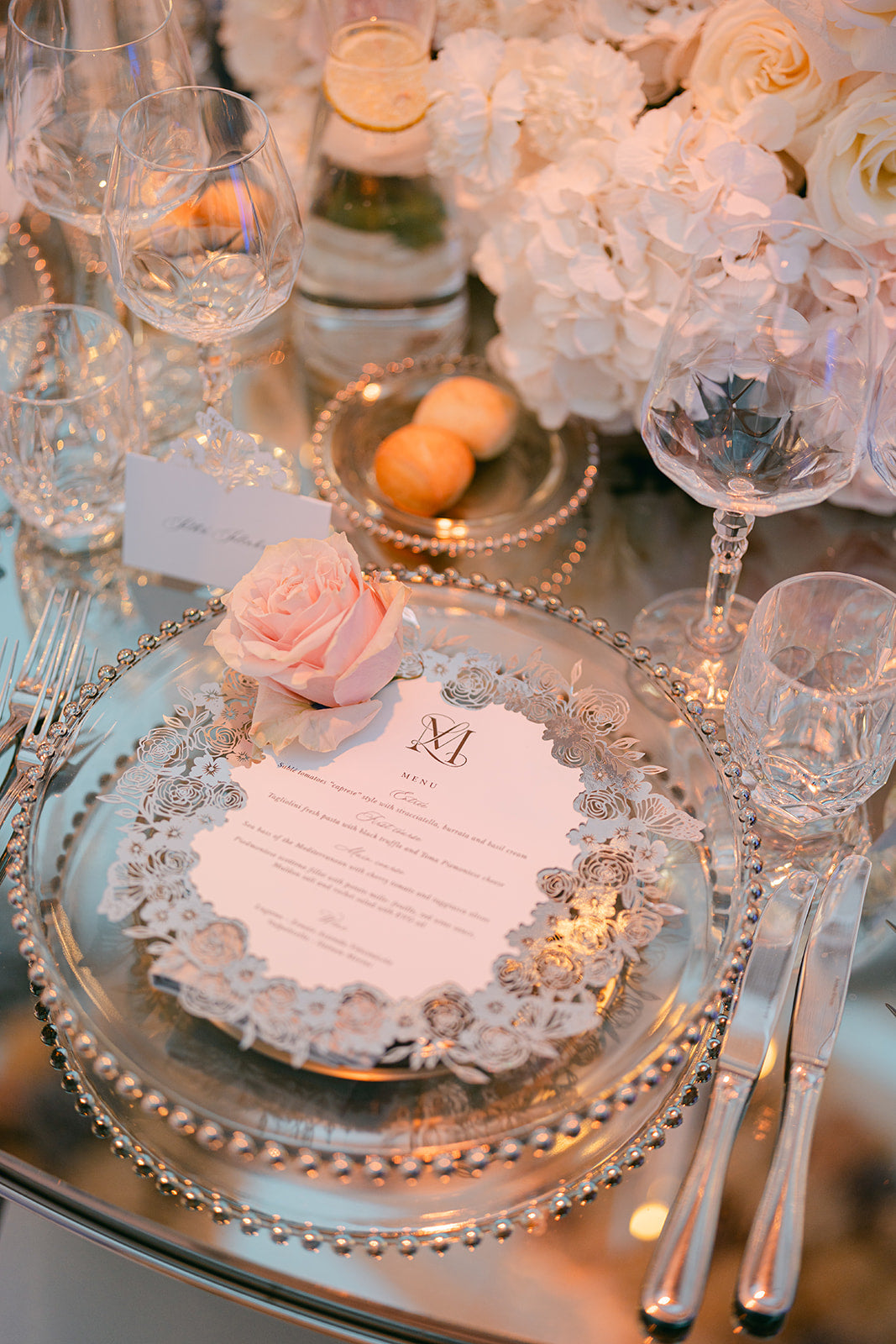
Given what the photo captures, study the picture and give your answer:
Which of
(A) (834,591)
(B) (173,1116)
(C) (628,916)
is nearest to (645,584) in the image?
(A) (834,591)

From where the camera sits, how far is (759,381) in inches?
27.5

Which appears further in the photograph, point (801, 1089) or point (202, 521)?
point (202, 521)

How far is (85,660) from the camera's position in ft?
2.39

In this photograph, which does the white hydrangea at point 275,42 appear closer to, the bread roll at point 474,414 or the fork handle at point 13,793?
the bread roll at point 474,414

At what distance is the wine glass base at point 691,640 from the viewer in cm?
74

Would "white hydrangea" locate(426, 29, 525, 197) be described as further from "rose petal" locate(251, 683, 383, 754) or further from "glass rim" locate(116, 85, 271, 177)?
"rose petal" locate(251, 683, 383, 754)

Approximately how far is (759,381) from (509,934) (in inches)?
15.4

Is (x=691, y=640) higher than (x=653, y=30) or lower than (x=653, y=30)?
lower

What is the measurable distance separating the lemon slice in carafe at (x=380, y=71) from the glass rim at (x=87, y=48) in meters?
0.12

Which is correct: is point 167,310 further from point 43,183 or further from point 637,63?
point 637,63

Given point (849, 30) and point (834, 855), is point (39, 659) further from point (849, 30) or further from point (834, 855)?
point (849, 30)

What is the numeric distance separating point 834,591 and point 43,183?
0.60m

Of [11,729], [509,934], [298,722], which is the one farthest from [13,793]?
[509,934]

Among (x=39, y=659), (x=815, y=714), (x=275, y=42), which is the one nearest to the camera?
(x=815, y=714)
